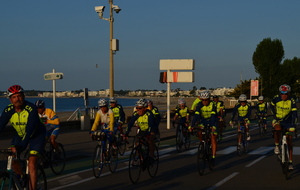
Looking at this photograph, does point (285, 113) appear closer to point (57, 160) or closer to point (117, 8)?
point (57, 160)

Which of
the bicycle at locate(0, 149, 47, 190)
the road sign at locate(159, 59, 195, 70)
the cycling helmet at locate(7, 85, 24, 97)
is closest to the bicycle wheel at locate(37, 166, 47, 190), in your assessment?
the bicycle at locate(0, 149, 47, 190)

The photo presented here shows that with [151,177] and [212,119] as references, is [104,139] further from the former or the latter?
[212,119]

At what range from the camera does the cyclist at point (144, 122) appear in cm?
1166

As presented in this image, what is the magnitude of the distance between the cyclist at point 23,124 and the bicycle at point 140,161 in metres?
3.20

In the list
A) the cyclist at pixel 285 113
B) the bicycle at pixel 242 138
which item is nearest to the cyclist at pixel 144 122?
the cyclist at pixel 285 113

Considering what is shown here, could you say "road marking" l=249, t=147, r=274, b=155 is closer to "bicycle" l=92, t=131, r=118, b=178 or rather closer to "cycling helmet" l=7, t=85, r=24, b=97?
"bicycle" l=92, t=131, r=118, b=178

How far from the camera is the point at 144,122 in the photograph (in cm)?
1193

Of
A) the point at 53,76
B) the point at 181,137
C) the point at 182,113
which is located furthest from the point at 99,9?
the point at 181,137

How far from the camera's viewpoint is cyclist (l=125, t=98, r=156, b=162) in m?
11.7

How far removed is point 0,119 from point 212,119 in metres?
6.46

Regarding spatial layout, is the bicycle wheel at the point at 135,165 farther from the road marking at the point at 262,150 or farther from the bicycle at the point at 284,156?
the road marking at the point at 262,150

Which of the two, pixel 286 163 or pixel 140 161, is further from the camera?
pixel 286 163

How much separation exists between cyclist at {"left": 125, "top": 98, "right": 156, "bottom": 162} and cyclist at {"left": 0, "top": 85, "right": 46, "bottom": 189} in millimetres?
4228

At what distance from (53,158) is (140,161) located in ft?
7.42
